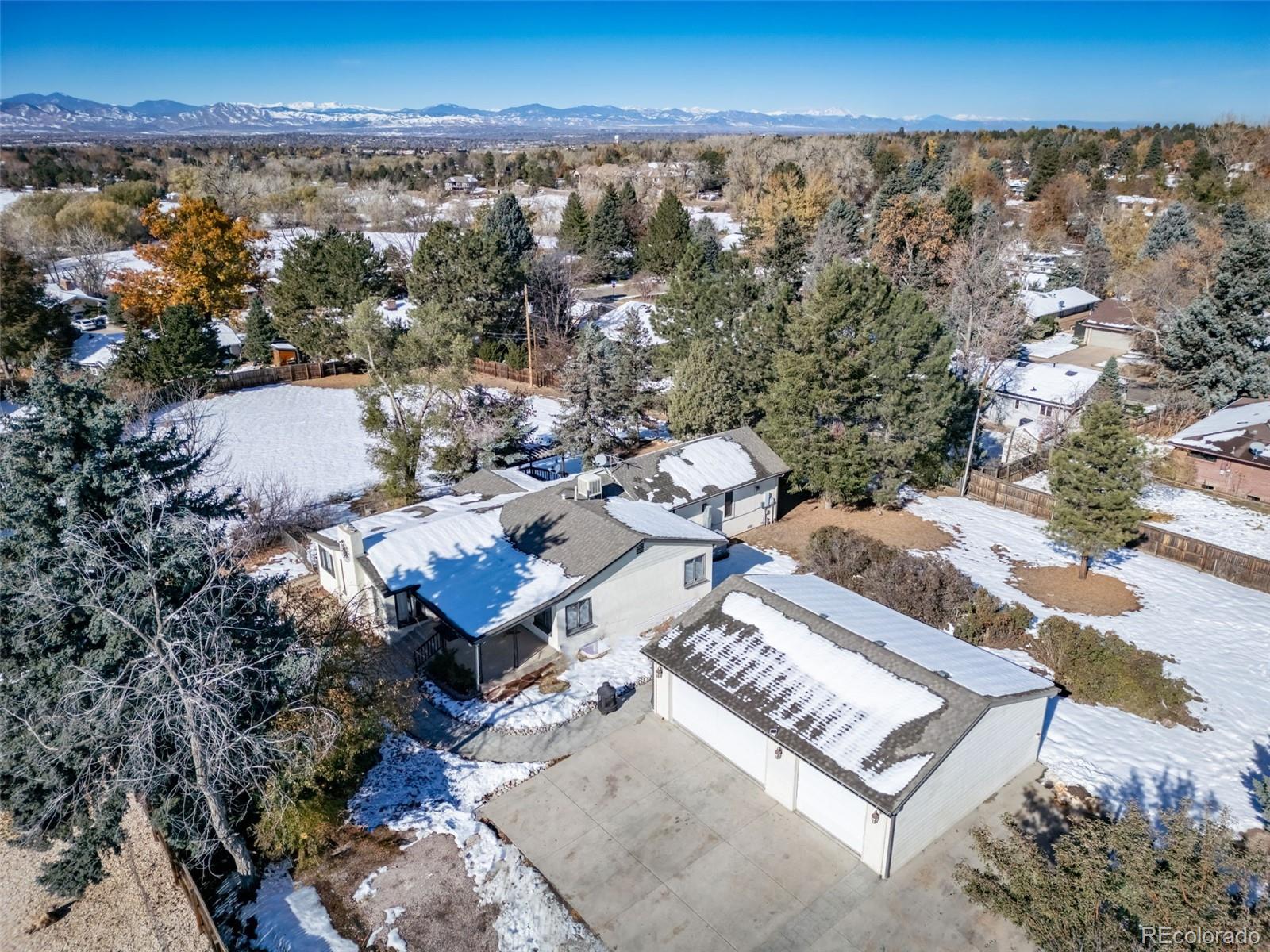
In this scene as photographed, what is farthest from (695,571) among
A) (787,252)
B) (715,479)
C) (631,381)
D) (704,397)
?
(787,252)

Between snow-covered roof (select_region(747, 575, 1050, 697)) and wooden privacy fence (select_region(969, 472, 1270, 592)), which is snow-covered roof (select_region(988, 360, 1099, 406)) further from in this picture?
snow-covered roof (select_region(747, 575, 1050, 697))

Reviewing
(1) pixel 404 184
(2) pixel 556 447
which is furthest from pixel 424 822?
(1) pixel 404 184

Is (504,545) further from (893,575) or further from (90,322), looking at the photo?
(90,322)

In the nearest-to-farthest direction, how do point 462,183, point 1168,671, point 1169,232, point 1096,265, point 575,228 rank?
point 1168,671, point 1169,232, point 1096,265, point 575,228, point 462,183

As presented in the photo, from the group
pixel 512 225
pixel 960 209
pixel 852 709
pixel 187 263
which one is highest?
pixel 960 209

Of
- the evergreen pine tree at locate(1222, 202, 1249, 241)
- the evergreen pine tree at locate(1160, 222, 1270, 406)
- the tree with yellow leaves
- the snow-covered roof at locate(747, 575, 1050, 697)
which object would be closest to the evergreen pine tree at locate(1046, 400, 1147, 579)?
the snow-covered roof at locate(747, 575, 1050, 697)

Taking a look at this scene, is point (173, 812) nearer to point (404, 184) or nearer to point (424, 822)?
point (424, 822)
